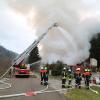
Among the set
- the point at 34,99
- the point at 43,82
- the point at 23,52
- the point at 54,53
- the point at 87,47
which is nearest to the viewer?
the point at 34,99

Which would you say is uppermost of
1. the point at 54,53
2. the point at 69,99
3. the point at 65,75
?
the point at 54,53

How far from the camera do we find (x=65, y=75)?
34000 mm

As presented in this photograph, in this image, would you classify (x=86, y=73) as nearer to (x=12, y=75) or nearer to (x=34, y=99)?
(x=34, y=99)

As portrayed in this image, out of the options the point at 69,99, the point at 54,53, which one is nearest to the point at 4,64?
Answer: the point at 54,53

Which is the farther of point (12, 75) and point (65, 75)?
point (12, 75)

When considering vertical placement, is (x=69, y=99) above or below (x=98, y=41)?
below

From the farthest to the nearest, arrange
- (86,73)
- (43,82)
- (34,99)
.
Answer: (43,82), (86,73), (34,99)

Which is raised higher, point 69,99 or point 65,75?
point 65,75

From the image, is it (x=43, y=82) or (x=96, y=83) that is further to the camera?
(x=96, y=83)

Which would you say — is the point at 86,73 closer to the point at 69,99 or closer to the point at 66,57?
the point at 66,57

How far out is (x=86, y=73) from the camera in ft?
111

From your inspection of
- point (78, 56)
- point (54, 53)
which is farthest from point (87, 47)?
point (54, 53)

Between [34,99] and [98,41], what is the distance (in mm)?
35829

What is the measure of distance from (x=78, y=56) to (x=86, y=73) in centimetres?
505
